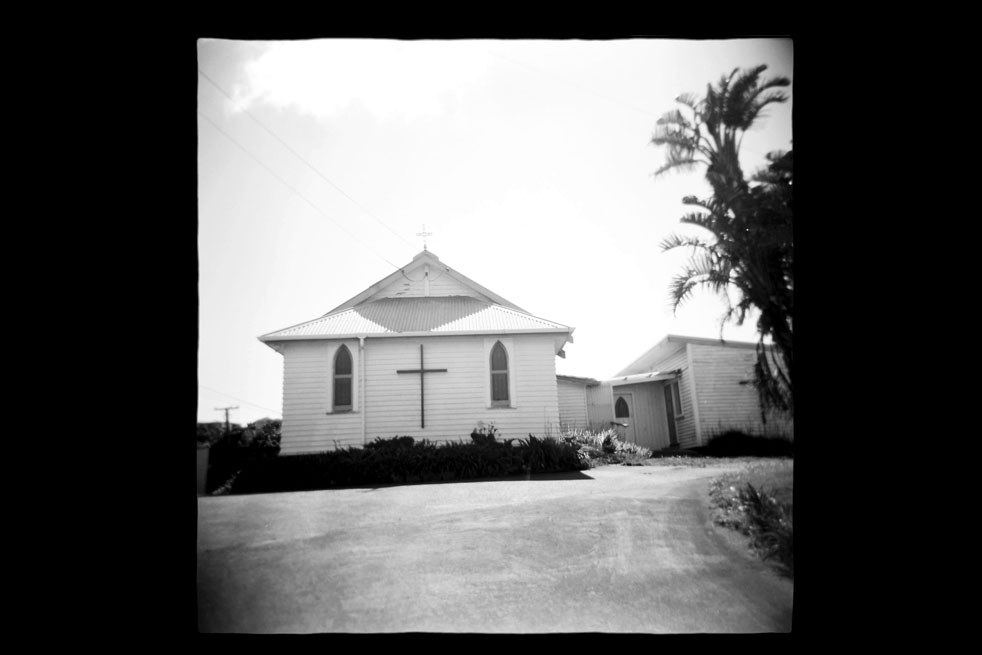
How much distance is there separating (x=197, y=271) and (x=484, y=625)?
3241 mm

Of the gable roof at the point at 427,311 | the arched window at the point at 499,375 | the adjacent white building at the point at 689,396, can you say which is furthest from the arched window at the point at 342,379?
the adjacent white building at the point at 689,396

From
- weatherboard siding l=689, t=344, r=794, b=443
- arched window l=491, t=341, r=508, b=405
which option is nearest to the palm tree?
weatherboard siding l=689, t=344, r=794, b=443

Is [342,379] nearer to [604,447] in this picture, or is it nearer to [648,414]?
[604,447]

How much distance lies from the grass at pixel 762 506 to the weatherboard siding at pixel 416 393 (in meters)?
1.54

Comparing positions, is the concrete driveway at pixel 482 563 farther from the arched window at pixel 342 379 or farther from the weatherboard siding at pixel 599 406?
the arched window at pixel 342 379

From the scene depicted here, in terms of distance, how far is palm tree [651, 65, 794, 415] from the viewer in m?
4.77

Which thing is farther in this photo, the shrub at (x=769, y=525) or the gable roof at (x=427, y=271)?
the gable roof at (x=427, y=271)

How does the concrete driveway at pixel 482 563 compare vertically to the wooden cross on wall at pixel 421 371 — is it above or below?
below

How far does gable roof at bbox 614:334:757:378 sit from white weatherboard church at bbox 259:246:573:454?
2.12ft

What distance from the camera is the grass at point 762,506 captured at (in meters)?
4.32
